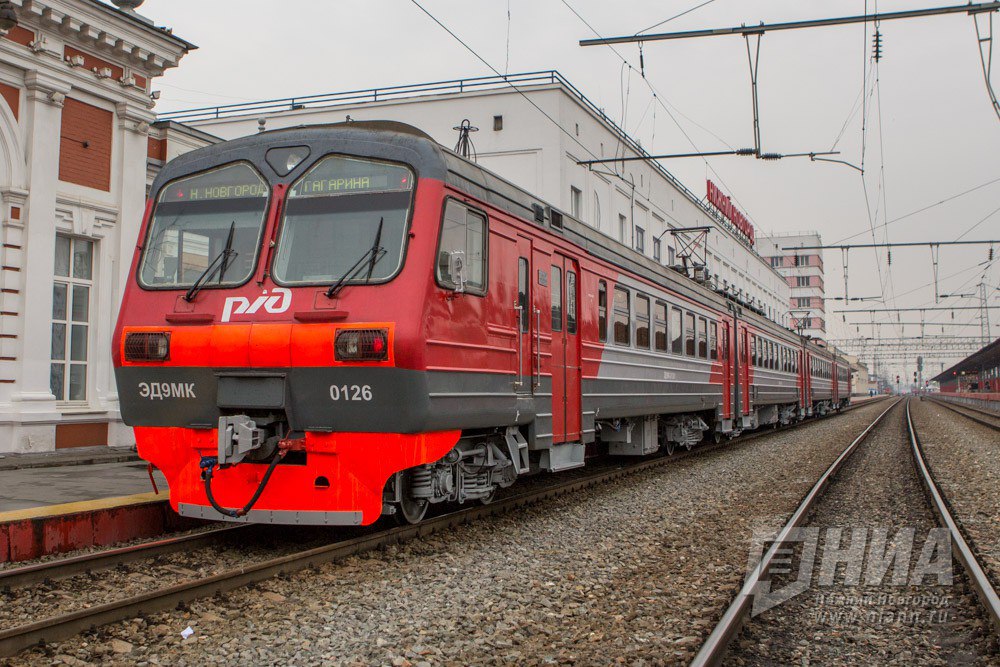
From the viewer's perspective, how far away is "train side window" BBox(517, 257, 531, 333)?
27.2 feet

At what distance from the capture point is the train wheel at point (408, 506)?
23.6 feet

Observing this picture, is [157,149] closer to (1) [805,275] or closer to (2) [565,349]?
(2) [565,349]

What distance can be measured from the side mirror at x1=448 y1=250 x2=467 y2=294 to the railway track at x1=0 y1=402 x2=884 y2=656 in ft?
6.75

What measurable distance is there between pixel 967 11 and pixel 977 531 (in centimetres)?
579

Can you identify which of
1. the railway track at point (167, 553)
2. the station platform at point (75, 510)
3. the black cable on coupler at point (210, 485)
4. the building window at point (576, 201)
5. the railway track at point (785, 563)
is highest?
the building window at point (576, 201)

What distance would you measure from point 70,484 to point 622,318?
6.68 m

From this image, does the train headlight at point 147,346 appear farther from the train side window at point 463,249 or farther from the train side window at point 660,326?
the train side window at point 660,326

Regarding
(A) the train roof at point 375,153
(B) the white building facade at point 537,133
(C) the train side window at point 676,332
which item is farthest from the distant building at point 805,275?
(A) the train roof at point 375,153

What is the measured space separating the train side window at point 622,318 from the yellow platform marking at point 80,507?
228 inches

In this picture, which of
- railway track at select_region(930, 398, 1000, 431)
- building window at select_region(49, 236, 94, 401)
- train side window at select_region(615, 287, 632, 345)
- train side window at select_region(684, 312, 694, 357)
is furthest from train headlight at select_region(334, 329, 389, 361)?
railway track at select_region(930, 398, 1000, 431)

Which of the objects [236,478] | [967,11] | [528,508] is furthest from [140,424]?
[967,11]

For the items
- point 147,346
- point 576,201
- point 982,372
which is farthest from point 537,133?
point 982,372
